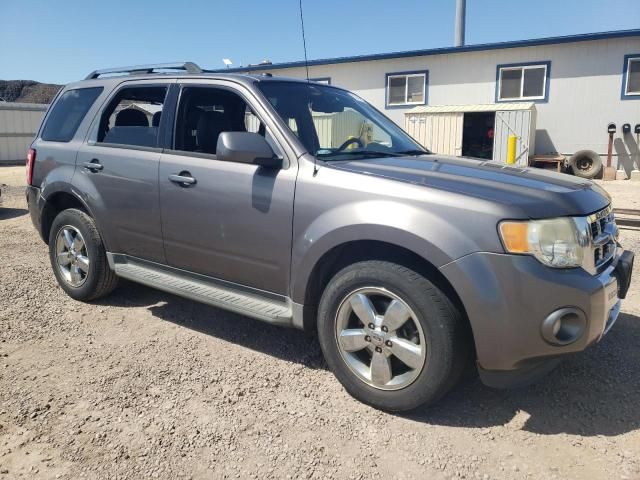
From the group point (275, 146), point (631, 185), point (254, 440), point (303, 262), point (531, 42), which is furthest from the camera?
point (531, 42)

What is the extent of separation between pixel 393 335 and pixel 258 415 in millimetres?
867

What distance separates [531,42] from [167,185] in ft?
54.4

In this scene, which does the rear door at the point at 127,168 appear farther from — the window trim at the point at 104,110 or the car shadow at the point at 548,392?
the car shadow at the point at 548,392

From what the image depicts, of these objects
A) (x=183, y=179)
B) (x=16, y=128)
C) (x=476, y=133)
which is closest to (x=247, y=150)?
(x=183, y=179)

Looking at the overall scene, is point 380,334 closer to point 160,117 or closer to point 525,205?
point 525,205

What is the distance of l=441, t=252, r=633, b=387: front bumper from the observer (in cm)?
243

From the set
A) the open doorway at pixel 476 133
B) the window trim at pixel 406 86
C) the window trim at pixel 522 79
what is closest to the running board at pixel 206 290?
the open doorway at pixel 476 133

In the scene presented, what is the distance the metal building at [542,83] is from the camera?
1627cm

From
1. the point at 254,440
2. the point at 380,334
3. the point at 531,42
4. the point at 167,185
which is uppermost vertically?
the point at 531,42

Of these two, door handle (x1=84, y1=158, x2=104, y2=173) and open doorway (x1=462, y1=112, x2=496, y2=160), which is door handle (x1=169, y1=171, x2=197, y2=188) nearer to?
door handle (x1=84, y1=158, x2=104, y2=173)

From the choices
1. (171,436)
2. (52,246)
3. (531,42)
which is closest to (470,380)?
(171,436)

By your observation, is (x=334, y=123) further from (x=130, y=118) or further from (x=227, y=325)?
(x=227, y=325)

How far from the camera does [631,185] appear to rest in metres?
14.8

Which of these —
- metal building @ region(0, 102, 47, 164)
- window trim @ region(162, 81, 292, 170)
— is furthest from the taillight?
metal building @ region(0, 102, 47, 164)
